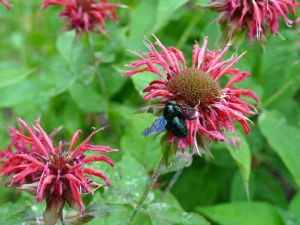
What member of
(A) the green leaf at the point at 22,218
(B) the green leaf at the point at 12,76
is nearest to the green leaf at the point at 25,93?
(B) the green leaf at the point at 12,76

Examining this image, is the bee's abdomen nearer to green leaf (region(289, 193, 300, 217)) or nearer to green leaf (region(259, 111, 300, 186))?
green leaf (region(259, 111, 300, 186))

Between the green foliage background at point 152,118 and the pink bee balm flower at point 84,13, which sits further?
the pink bee balm flower at point 84,13

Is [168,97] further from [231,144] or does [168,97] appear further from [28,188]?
[28,188]

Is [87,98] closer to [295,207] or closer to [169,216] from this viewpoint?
[169,216]

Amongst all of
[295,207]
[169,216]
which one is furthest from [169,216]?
[295,207]

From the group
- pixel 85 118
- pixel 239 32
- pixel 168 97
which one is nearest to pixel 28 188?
pixel 168 97

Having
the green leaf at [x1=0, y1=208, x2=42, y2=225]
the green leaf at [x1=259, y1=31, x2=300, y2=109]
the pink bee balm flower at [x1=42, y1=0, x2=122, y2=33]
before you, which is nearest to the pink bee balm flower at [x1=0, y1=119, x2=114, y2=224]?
the green leaf at [x1=0, y1=208, x2=42, y2=225]

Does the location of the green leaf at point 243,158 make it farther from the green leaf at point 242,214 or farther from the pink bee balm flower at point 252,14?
the pink bee balm flower at point 252,14

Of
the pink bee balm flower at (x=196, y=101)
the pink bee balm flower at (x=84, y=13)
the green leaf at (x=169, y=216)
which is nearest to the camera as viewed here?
the pink bee balm flower at (x=196, y=101)

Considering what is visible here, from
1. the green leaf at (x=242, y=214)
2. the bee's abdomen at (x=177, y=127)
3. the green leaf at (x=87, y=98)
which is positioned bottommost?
the green leaf at (x=242, y=214)
